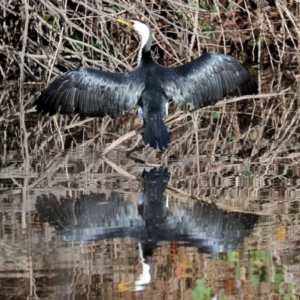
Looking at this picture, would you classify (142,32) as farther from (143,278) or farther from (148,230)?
(143,278)

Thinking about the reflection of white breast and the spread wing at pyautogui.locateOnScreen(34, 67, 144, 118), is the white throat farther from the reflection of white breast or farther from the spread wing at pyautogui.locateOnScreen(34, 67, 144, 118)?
the reflection of white breast

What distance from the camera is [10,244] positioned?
502 cm

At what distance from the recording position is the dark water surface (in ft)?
14.3

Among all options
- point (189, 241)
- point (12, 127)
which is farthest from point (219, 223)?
point (12, 127)

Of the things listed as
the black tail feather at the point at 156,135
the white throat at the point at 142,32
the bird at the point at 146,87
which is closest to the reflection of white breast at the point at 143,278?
the black tail feather at the point at 156,135

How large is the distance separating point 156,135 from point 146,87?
584 mm

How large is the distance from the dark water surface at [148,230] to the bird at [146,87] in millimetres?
472

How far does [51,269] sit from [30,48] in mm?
6470

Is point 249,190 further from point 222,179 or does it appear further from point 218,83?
point 218,83

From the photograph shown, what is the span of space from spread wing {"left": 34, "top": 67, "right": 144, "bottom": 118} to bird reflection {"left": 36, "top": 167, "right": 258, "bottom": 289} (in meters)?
1.40

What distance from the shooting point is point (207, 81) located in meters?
7.63

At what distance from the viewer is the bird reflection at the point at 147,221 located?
4.99m

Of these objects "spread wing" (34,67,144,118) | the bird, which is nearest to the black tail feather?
the bird

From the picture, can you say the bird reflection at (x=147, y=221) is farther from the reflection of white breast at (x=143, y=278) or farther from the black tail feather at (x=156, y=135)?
the black tail feather at (x=156, y=135)
